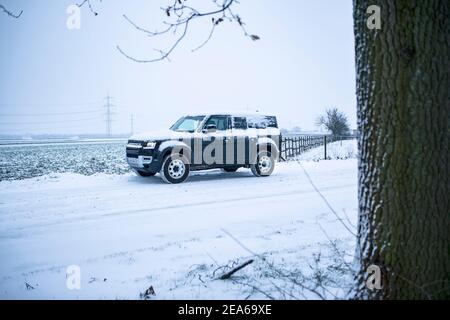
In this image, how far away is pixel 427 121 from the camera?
2176 millimetres

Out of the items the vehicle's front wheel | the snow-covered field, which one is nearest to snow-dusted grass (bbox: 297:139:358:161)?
the vehicle's front wheel

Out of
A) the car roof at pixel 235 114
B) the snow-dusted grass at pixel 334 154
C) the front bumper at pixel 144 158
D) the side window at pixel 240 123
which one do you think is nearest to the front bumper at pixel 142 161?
the front bumper at pixel 144 158

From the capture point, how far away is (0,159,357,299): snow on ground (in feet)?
10.5

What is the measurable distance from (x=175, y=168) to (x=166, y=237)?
4808 millimetres

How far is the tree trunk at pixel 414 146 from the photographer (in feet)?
7.14

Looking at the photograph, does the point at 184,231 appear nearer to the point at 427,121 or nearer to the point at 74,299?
the point at 74,299

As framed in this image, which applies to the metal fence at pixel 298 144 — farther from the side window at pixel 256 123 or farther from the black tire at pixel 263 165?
the black tire at pixel 263 165

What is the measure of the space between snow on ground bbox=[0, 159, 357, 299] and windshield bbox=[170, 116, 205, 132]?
1.84 meters

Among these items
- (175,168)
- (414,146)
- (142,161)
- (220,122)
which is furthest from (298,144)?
(414,146)

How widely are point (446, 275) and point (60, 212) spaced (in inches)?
243

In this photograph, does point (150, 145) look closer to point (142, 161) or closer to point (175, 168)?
point (142, 161)

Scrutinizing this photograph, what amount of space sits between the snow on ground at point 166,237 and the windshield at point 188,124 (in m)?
1.84

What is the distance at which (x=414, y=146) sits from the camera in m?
2.19

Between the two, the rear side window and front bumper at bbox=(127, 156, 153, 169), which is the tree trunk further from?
the rear side window
